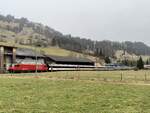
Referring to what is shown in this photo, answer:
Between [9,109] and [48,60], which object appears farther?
[48,60]

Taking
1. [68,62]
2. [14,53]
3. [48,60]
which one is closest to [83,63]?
[68,62]

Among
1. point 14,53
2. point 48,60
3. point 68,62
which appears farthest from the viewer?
point 68,62

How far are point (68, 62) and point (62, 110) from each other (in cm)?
12185

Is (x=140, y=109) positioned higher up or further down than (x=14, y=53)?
further down

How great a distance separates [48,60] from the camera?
12875 centimetres

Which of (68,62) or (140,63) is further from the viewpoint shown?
(140,63)

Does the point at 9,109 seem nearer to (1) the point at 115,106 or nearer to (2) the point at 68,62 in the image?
(1) the point at 115,106

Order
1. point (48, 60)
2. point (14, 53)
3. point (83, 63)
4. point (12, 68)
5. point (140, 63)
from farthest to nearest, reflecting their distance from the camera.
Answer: point (140, 63) → point (83, 63) → point (48, 60) → point (14, 53) → point (12, 68)

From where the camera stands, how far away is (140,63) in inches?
6329

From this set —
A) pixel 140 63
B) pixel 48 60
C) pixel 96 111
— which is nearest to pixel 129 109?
pixel 96 111

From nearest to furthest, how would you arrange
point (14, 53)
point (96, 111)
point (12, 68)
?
point (96, 111)
point (12, 68)
point (14, 53)

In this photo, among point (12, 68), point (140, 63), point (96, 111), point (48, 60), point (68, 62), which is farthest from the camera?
point (140, 63)

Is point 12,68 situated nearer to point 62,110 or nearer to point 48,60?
point 48,60

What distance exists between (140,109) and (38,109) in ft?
17.0
